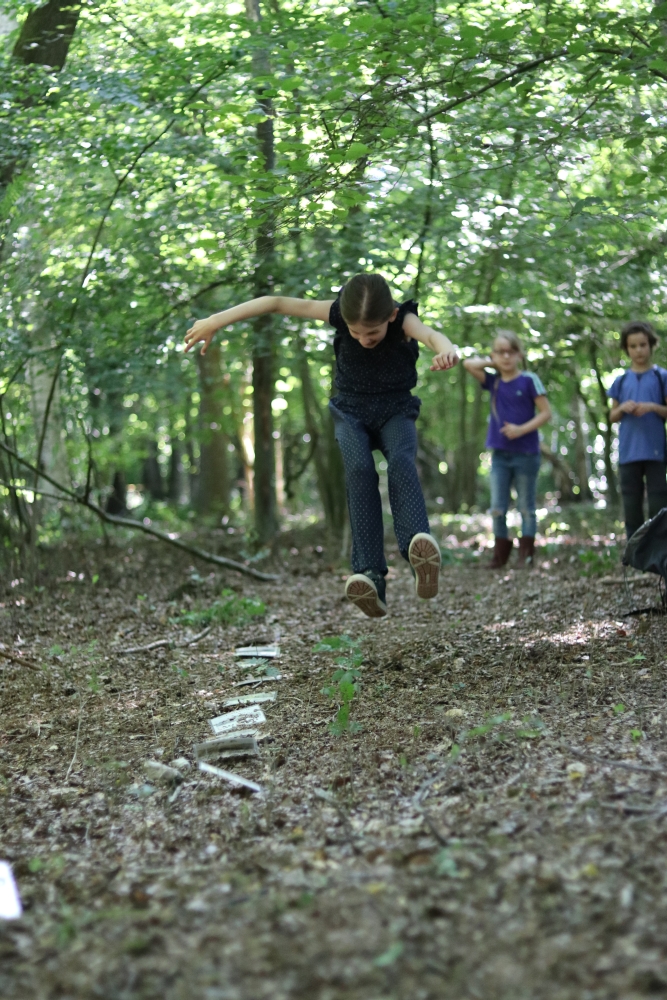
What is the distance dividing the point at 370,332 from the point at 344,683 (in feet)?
5.92

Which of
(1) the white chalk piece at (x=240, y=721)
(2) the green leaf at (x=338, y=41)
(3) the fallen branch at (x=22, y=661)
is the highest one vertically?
(2) the green leaf at (x=338, y=41)

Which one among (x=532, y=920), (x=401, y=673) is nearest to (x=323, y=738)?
(x=401, y=673)

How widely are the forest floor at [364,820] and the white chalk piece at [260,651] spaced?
4.0 inches

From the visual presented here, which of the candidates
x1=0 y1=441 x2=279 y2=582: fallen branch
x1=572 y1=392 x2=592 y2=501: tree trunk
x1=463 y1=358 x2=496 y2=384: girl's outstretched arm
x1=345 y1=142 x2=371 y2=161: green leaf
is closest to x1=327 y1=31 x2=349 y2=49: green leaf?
x1=345 y1=142 x2=371 y2=161: green leaf

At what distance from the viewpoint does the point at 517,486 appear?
26.9 ft

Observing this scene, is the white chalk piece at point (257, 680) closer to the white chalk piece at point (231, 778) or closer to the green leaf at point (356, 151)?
the white chalk piece at point (231, 778)

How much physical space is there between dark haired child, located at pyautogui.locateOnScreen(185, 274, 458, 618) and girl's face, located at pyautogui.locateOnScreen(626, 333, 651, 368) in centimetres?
238

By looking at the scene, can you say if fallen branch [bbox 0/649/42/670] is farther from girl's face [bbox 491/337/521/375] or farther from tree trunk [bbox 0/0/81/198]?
girl's face [bbox 491/337/521/375]

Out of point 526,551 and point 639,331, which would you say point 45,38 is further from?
point 526,551

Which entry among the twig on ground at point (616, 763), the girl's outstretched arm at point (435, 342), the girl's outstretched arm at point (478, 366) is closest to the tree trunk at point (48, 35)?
the girl's outstretched arm at point (478, 366)

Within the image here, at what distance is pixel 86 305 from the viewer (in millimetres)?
7805

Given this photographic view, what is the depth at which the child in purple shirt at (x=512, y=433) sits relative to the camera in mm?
7906

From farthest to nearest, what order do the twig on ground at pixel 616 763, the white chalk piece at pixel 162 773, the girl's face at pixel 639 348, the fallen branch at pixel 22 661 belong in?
the girl's face at pixel 639 348 < the fallen branch at pixel 22 661 < the white chalk piece at pixel 162 773 < the twig on ground at pixel 616 763

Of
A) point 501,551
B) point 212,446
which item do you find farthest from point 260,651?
point 212,446
